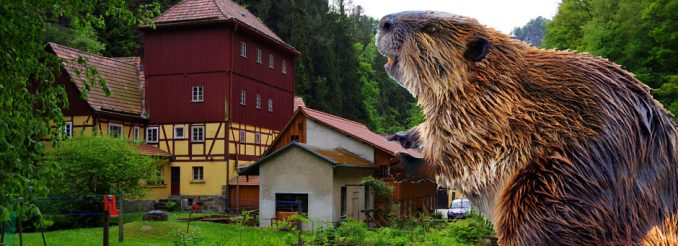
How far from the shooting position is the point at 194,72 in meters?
28.1

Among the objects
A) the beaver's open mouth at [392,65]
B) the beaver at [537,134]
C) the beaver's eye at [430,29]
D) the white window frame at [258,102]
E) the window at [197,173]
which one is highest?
the white window frame at [258,102]

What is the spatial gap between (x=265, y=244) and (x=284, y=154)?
11.6 meters

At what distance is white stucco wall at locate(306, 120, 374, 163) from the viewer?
24359mm

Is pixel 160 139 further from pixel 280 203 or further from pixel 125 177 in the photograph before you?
pixel 280 203

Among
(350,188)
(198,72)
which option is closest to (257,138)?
(198,72)

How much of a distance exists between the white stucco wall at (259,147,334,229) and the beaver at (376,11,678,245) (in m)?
18.1

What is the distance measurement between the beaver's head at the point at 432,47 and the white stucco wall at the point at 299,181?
1806cm

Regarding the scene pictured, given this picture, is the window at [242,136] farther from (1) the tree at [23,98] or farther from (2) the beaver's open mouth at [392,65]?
(2) the beaver's open mouth at [392,65]

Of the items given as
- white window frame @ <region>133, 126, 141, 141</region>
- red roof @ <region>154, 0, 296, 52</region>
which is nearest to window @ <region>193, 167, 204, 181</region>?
white window frame @ <region>133, 126, 141, 141</region>

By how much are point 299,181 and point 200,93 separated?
34.0ft

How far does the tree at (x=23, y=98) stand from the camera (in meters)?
5.90

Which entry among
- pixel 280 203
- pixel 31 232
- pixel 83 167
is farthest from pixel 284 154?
pixel 31 232

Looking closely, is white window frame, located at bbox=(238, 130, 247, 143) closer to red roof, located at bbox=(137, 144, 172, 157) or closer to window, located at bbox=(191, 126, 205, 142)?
window, located at bbox=(191, 126, 205, 142)

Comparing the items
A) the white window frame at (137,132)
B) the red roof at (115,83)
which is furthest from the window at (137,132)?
the red roof at (115,83)
